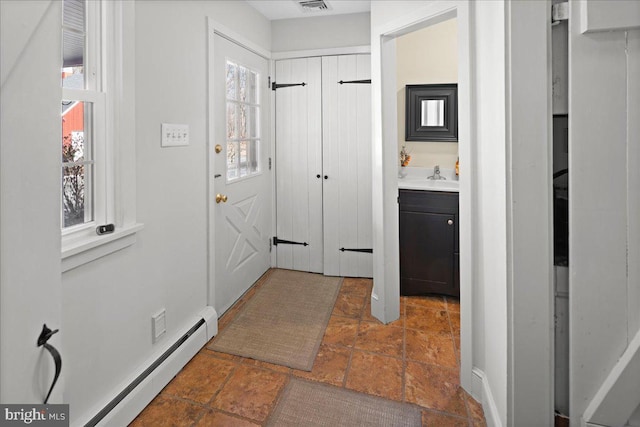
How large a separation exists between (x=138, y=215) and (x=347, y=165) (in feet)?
6.81

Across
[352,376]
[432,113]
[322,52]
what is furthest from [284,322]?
[322,52]

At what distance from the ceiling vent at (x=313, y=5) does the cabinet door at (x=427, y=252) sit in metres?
1.87

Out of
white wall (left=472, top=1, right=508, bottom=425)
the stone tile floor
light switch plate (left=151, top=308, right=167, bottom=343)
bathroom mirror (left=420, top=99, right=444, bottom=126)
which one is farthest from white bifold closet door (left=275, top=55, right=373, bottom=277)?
light switch plate (left=151, top=308, right=167, bottom=343)

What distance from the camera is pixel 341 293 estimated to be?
10.7 ft

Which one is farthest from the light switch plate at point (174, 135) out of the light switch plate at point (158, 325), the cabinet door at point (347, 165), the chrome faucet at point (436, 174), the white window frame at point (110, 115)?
the chrome faucet at point (436, 174)

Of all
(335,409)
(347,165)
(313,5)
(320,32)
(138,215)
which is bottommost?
(335,409)

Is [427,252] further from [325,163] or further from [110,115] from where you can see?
[110,115]

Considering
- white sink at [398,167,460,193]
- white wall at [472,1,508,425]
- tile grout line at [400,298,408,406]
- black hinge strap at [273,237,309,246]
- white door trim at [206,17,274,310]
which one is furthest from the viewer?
black hinge strap at [273,237,309,246]

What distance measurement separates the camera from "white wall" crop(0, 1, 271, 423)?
542mm

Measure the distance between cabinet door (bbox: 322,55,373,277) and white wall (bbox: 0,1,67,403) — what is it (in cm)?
297

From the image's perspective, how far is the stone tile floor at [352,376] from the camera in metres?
1.80

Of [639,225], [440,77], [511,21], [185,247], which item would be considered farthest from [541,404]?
[440,77]

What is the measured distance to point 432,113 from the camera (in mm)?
3510

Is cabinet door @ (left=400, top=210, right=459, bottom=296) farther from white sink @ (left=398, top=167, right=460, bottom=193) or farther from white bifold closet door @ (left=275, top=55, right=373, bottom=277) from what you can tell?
white bifold closet door @ (left=275, top=55, right=373, bottom=277)
